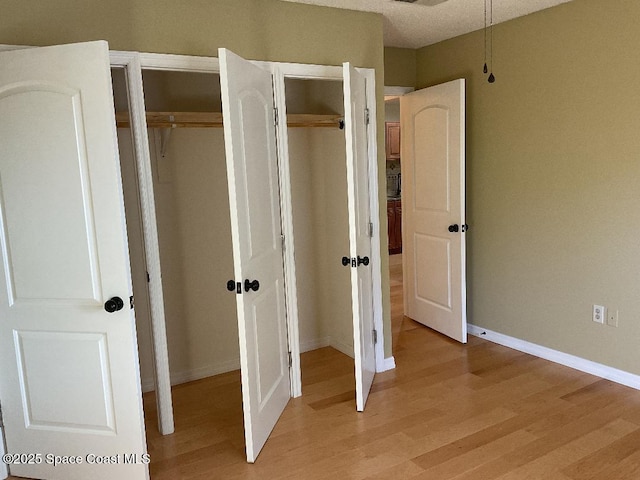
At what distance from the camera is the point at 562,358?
3.77 metres

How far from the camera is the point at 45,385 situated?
2.48m

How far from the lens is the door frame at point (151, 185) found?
2736mm

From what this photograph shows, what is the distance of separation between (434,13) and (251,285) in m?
2.30

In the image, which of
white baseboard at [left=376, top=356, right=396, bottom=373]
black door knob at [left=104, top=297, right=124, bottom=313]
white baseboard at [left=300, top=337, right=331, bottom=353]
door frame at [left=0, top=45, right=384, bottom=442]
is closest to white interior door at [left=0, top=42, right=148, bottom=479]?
black door knob at [left=104, top=297, right=124, bottom=313]

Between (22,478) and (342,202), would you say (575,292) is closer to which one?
(342,202)

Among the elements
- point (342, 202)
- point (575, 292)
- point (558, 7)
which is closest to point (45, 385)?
point (342, 202)

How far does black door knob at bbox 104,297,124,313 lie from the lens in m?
2.31

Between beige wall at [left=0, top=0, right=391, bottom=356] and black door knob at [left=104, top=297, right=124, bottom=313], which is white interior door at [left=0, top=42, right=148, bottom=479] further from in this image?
beige wall at [left=0, top=0, right=391, bottom=356]

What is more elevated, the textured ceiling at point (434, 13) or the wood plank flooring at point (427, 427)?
the textured ceiling at point (434, 13)

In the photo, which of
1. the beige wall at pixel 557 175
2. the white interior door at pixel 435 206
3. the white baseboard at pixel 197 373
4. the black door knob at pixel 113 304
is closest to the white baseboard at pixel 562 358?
the beige wall at pixel 557 175

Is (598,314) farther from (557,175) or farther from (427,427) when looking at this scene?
(427,427)

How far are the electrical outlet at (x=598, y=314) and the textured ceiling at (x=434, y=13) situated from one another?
2.03 meters

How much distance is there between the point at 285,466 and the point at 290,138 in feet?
7.80

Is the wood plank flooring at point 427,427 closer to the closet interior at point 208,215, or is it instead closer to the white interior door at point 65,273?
the closet interior at point 208,215
